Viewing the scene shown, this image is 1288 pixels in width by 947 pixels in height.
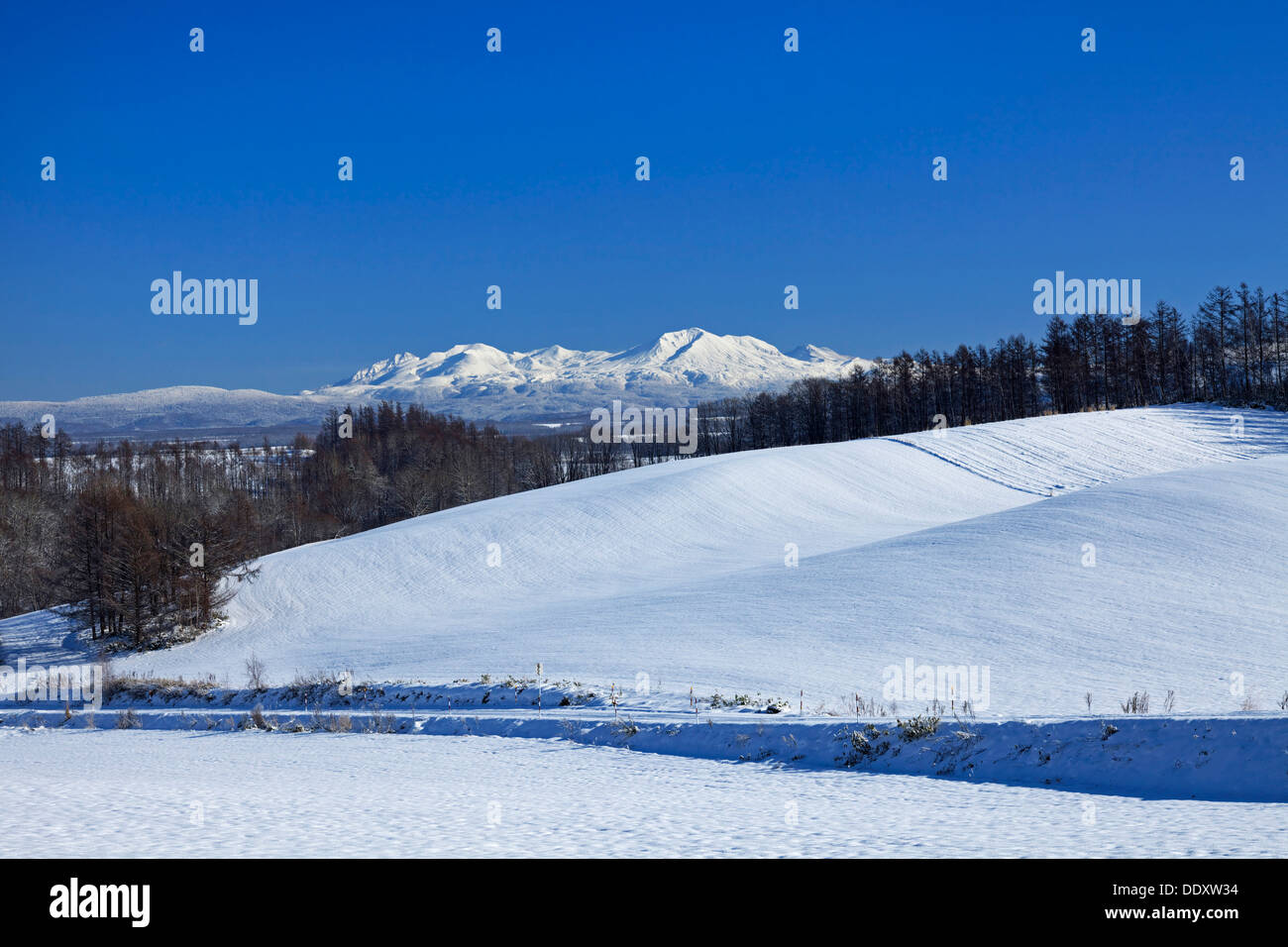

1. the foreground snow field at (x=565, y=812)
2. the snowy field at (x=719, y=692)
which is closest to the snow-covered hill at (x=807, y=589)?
the snowy field at (x=719, y=692)

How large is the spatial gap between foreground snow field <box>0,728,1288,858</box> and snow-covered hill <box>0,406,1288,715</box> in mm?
4923

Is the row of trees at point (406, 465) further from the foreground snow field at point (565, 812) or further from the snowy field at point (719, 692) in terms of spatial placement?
the foreground snow field at point (565, 812)

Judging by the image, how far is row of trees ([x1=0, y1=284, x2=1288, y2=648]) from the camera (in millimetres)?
36438

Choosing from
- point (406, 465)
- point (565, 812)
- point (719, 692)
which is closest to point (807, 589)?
point (719, 692)

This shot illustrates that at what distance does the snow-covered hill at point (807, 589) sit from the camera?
1936 centimetres

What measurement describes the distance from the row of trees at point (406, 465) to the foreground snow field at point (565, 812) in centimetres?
2476

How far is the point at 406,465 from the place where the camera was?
130 meters

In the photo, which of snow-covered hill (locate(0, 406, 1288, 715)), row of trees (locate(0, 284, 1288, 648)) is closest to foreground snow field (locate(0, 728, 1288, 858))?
snow-covered hill (locate(0, 406, 1288, 715))

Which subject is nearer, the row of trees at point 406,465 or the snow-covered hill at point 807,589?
the snow-covered hill at point 807,589

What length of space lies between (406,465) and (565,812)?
126m
